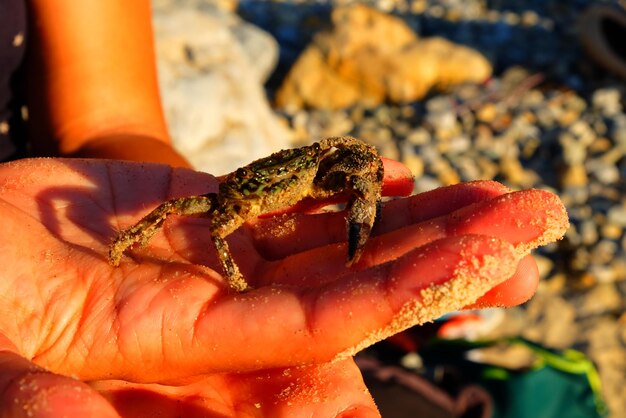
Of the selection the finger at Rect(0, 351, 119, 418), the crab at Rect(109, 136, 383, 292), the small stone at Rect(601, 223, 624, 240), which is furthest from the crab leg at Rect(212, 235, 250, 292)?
the small stone at Rect(601, 223, 624, 240)

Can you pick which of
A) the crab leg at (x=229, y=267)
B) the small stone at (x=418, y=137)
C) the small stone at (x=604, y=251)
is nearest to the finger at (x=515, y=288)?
the crab leg at (x=229, y=267)

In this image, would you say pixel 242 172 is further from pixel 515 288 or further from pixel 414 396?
pixel 414 396

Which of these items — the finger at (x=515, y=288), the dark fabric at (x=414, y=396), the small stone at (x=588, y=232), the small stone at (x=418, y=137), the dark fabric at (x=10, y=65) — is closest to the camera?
the finger at (x=515, y=288)

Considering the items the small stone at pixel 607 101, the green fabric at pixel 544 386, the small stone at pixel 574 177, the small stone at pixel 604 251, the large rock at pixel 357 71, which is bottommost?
the small stone at pixel 604 251

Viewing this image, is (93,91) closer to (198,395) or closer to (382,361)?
(198,395)

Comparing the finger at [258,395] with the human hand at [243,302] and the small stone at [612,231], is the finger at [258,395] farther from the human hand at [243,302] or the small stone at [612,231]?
the small stone at [612,231]

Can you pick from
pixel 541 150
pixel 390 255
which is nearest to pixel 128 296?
pixel 390 255

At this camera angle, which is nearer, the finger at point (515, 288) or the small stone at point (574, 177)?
the finger at point (515, 288)

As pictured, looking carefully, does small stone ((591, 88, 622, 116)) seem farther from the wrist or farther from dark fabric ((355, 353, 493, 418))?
the wrist
